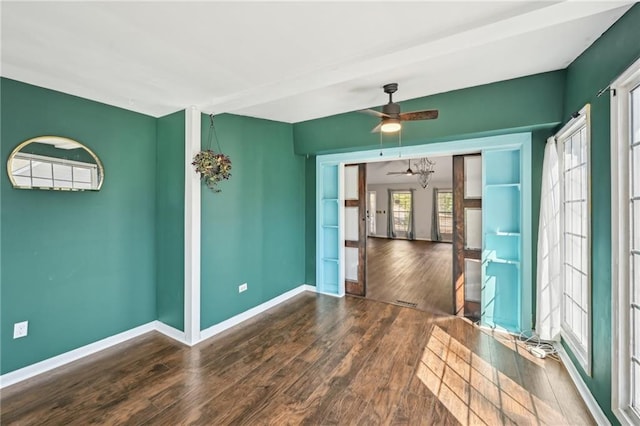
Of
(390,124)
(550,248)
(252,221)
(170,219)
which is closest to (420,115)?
(390,124)

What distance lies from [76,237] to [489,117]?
438 centimetres

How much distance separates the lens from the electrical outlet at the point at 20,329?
234 cm

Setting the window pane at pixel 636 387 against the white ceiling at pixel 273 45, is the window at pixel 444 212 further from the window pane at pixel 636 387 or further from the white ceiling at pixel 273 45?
the window pane at pixel 636 387

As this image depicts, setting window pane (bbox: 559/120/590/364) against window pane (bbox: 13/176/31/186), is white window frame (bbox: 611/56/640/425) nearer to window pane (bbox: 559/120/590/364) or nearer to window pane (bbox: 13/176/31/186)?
window pane (bbox: 559/120/590/364)

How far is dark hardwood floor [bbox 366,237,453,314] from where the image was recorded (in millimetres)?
4191

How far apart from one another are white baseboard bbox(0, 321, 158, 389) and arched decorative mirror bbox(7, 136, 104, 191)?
61.8 inches

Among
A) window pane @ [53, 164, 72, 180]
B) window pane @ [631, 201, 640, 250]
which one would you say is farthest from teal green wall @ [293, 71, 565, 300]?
window pane @ [53, 164, 72, 180]

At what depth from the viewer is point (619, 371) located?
5.49 ft

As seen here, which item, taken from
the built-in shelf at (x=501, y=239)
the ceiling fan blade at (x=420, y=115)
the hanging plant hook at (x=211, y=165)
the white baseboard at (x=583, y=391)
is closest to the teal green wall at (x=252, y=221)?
the hanging plant hook at (x=211, y=165)

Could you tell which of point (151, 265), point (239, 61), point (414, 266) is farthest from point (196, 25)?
point (414, 266)

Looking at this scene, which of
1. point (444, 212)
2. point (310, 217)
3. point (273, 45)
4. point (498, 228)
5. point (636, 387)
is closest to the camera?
point (636, 387)

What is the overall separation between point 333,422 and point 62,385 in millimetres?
2285

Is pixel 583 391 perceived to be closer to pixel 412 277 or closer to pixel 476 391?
pixel 476 391

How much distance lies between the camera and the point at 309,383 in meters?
2.32
